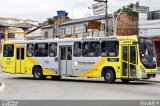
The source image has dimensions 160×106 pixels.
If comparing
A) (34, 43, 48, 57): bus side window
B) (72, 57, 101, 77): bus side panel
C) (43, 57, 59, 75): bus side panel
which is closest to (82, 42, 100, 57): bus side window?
(72, 57, 101, 77): bus side panel

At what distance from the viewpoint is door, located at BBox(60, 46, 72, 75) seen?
29.3 m

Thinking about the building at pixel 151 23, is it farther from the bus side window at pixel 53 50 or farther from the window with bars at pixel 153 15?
the bus side window at pixel 53 50

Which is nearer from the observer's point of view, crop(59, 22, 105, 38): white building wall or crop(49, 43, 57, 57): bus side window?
crop(49, 43, 57, 57): bus side window

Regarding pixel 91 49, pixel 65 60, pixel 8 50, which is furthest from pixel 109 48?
pixel 8 50

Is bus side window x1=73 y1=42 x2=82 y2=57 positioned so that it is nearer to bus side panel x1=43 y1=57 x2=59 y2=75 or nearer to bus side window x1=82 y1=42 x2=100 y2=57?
bus side window x1=82 y1=42 x2=100 y2=57

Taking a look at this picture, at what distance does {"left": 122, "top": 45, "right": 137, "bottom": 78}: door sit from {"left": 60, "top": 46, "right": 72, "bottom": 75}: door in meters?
4.44

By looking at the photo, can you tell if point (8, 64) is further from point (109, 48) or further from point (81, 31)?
point (81, 31)

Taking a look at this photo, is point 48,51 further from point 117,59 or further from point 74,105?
point 74,105

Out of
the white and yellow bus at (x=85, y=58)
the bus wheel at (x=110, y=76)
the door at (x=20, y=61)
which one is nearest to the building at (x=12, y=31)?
the white and yellow bus at (x=85, y=58)

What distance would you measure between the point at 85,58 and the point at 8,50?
767cm

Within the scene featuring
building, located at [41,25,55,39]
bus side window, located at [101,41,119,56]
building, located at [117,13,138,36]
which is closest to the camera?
bus side window, located at [101,41,119,56]

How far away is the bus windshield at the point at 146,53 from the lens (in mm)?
25859

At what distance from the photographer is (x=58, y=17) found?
77125 mm

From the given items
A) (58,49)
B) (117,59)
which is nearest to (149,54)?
(117,59)
